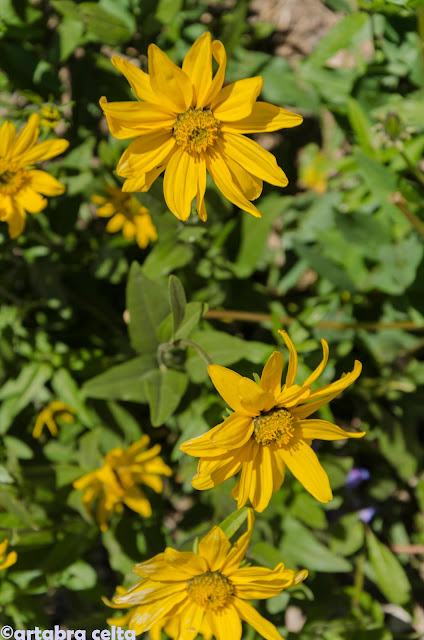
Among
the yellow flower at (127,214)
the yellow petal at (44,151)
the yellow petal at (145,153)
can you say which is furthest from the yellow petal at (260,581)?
the yellow petal at (44,151)

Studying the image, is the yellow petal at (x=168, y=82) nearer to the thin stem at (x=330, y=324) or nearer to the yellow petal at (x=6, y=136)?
the yellow petal at (x=6, y=136)

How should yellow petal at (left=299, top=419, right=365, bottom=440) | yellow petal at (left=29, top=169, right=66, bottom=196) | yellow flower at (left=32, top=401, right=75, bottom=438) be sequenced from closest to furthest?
1. yellow petal at (left=299, top=419, right=365, bottom=440)
2. yellow petal at (left=29, top=169, right=66, bottom=196)
3. yellow flower at (left=32, top=401, right=75, bottom=438)

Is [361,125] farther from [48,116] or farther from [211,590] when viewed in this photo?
[211,590]

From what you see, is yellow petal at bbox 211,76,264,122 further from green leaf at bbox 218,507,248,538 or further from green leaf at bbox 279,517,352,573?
green leaf at bbox 279,517,352,573

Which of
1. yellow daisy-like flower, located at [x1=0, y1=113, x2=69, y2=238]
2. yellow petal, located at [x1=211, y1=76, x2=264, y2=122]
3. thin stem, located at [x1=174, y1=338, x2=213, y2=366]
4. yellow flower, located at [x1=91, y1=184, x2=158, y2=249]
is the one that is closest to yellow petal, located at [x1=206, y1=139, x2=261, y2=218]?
yellow petal, located at [x1=211, y1=76, x2=264, y2=122]

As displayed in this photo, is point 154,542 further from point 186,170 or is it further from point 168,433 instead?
point 186,170

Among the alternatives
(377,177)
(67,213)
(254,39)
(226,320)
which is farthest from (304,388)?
(254,39)
